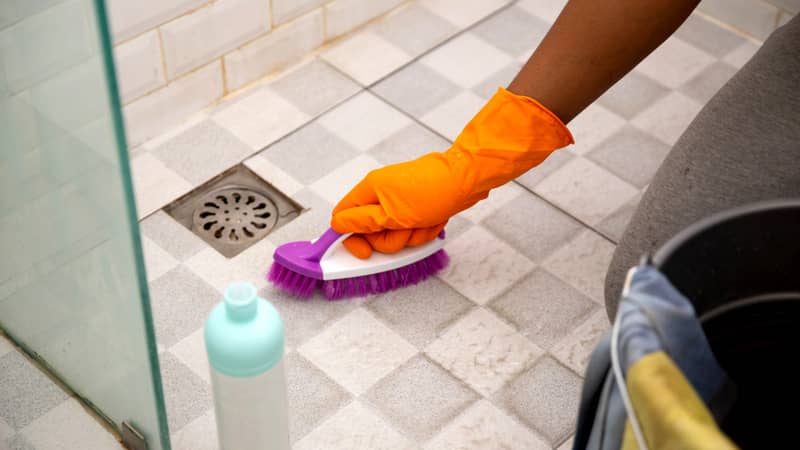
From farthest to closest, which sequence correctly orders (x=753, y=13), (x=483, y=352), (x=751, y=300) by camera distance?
(x=753, y=13), (x=483, y=352), (x=751, y=300)

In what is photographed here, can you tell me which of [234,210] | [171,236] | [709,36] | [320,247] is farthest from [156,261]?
[709,36]

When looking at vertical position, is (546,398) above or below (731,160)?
below

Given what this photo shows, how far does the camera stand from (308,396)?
54.5 inches

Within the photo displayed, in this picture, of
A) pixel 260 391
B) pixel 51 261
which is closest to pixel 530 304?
pixel 260 391

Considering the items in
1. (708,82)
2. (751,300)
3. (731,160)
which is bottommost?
(708,82)

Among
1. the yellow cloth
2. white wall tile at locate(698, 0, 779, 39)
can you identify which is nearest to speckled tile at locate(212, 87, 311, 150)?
white wall tile at locate(698, 0, 779, 39)

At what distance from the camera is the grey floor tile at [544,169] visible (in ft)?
5.59

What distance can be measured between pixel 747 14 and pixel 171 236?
1189mm

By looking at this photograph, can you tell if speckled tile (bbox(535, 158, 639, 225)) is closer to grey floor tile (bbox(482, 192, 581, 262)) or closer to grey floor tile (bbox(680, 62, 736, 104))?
grey floor tile (bbox(482, 192, 581, 262))

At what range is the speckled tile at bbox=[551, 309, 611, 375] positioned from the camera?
1449 mm

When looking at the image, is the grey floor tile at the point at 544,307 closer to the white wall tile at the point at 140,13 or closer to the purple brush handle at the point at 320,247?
the purple brush handle at the point at 320,247

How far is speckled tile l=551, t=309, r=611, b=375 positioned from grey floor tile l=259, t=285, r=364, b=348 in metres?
0.29

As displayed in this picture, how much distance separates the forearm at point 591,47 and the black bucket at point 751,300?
1.90ft

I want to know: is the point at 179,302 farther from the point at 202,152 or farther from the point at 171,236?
the point at 202,152
